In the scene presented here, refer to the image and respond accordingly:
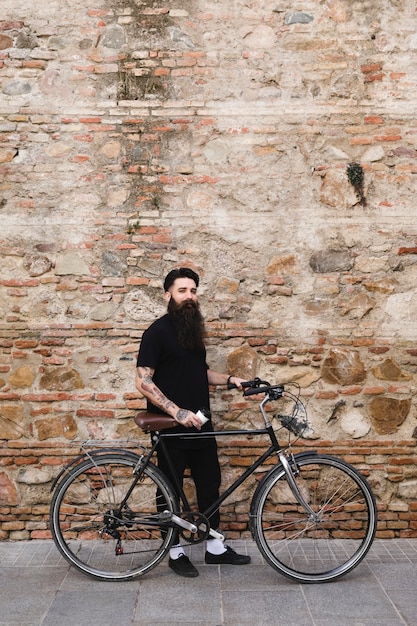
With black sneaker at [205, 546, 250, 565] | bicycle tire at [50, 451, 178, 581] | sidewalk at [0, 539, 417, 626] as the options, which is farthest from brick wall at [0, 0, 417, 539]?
sidewalk at [0, 539, 417, 626]

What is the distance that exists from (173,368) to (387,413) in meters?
1.75

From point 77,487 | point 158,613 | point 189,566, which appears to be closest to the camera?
point 158,613

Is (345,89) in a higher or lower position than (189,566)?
higher

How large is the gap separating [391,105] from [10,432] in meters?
3.81

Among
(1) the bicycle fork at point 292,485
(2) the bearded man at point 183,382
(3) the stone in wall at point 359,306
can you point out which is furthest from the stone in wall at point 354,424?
(2) the bearded man at point 183,382

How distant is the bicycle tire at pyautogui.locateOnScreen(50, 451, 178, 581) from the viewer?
451cm

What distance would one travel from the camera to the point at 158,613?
4035 mm

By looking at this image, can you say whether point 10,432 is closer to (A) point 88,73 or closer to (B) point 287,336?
(B) point 287,336

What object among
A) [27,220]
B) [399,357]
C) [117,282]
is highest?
[27,220]

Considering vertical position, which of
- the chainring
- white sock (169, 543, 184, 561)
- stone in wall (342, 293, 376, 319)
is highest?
stone in wall (342, 293, 376, 319)

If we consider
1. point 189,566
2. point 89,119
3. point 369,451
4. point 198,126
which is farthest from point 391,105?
point 189,566

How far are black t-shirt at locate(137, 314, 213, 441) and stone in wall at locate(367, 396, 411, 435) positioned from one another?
1418mm

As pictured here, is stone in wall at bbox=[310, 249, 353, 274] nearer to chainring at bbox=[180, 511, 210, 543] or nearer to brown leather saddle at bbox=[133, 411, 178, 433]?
brown leather saddle at bbox=[133, 411, 178, 433]

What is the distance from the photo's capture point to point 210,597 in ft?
13.9
